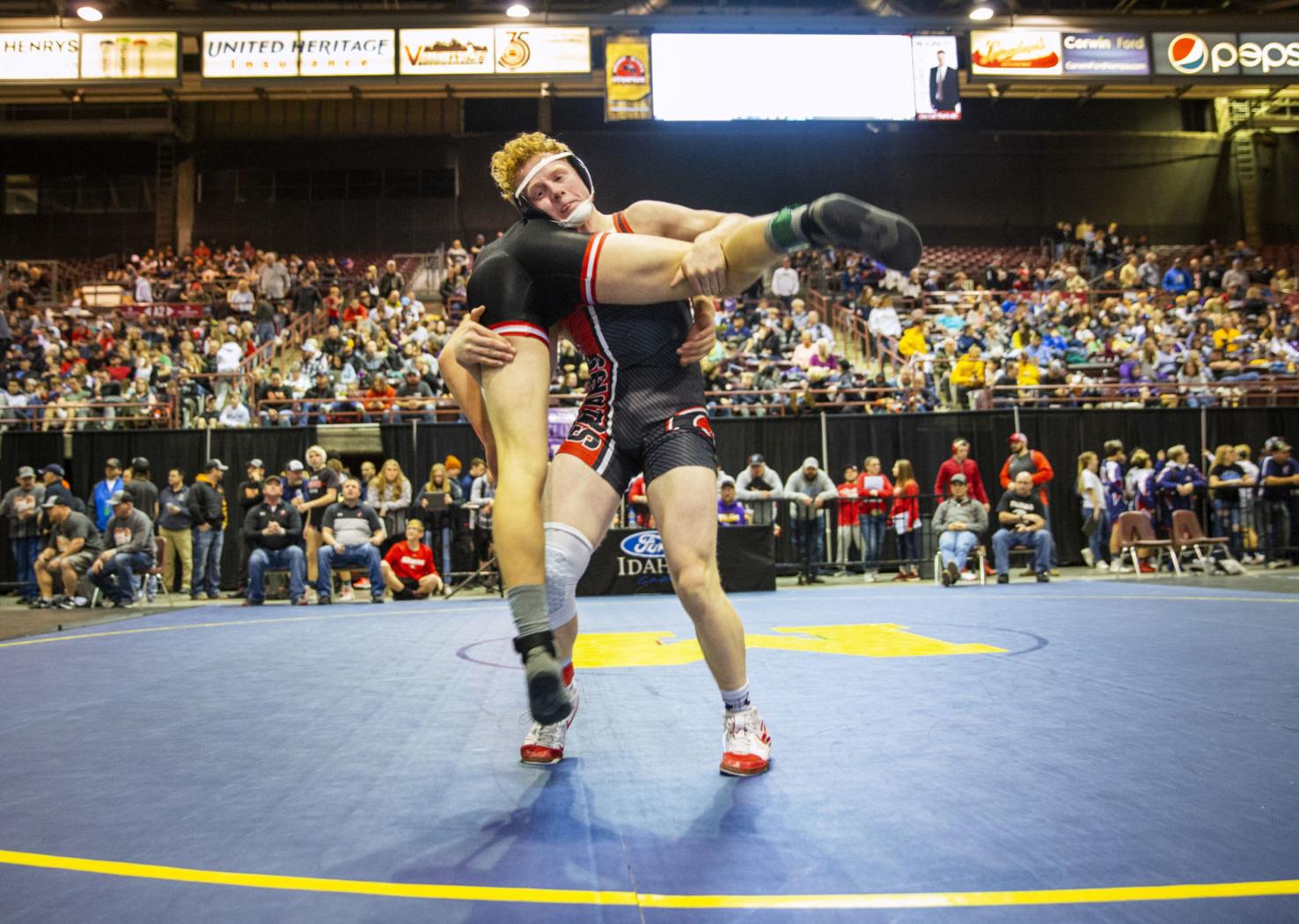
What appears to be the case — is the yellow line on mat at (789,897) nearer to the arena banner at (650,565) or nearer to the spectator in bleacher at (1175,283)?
the arena banner at (650,565)

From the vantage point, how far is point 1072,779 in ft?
7.98

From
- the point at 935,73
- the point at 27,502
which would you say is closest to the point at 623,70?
the point at 935,73

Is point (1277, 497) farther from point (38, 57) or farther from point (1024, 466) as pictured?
point (38, 57)

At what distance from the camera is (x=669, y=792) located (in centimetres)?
246

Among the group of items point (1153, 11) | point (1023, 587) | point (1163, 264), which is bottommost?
point (1023, 587)

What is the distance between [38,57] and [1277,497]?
21232 mm

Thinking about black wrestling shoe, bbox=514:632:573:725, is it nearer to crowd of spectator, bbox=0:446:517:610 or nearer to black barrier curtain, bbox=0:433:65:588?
crowd of spectator, bbox=0:446:517:610

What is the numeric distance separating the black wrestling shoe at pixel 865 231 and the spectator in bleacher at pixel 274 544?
9.08 metres

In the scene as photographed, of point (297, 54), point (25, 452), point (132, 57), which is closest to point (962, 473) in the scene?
point (25, 452)

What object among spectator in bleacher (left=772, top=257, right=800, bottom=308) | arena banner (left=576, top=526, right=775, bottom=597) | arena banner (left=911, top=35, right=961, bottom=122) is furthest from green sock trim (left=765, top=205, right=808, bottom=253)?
arena banner (left=911, top=35, right=961, bottom=122)

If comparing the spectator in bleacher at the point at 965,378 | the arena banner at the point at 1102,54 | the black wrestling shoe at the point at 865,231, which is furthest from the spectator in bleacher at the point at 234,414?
the arena banner at the point at 1102,54

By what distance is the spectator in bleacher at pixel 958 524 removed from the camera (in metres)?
10.6

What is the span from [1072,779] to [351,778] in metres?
1.76

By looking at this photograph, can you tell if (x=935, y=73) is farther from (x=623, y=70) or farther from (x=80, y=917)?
(x=80, y=917)
